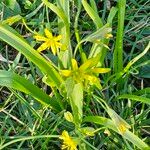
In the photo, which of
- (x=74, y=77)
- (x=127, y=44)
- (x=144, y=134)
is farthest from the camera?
(x=127, y=44)

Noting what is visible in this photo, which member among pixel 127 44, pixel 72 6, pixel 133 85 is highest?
pixel 72 6

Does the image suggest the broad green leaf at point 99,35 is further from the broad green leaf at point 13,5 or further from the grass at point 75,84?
the broad green leaf at point 13,5

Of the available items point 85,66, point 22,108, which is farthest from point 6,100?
point 85,66

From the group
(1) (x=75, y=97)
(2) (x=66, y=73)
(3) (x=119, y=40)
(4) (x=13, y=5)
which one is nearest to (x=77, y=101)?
(1) (x=75, y=97)

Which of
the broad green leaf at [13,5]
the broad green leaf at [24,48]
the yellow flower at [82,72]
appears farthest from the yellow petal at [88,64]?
the broad green leaf at [13,5]

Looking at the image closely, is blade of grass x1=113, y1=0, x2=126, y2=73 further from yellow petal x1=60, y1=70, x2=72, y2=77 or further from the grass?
yellow petal x1=60, y1=70, x2=72, y2=77

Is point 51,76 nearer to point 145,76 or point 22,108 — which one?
point 22,108

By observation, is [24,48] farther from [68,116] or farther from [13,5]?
[13,5]
